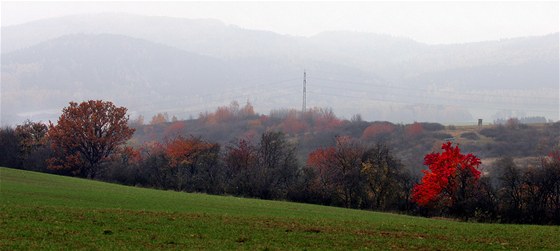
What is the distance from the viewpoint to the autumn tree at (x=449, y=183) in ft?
238

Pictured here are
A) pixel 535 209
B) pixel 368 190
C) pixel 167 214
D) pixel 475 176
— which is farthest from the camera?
pixel 368 190

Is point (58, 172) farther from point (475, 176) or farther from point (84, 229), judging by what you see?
point (84, 229)

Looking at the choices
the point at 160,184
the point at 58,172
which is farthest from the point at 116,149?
the point at 160,184

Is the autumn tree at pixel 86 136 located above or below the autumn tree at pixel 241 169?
above

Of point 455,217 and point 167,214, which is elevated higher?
point 167,214

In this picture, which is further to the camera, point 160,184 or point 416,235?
point 160,184

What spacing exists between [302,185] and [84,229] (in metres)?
56.8

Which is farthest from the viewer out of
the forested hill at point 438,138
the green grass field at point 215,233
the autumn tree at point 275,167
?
the forested hill at point 438,138

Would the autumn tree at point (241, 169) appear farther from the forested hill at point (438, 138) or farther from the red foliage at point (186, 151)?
the forested hill at point (438, 138)

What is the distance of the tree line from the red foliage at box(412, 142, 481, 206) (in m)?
0.12

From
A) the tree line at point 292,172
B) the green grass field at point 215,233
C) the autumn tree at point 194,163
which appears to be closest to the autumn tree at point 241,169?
the tree line at point 292,172

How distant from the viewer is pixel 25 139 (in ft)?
354

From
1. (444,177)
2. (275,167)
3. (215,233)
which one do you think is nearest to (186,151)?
(275,167)

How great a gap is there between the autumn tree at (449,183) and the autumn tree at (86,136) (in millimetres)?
51272
